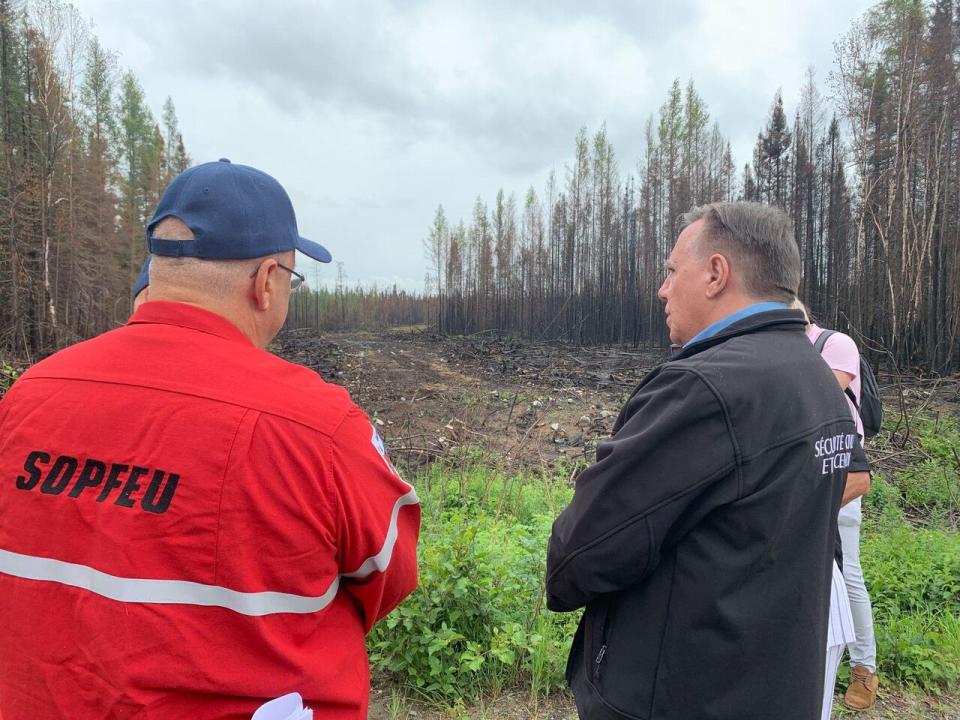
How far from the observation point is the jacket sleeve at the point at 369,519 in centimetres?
99

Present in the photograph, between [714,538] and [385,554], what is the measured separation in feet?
2.25

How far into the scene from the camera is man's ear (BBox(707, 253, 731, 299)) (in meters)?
1.36

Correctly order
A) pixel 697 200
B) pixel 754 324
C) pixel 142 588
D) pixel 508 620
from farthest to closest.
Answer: pixel 697 200 < pixel 508 620 < pixel 754 324 < pixel 142 588

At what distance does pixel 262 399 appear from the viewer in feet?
3.09

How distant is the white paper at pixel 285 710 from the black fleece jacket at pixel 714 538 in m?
0.60

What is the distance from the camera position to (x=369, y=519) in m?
1.01

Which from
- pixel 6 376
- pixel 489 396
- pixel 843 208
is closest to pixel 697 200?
pixel 843 208

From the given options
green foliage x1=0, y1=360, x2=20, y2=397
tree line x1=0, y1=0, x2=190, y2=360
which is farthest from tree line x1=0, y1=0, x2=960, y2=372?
green foliage x1=0, y1=360, x2=20, y2=397

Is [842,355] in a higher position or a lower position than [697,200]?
lower

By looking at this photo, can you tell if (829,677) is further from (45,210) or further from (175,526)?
(45,210)

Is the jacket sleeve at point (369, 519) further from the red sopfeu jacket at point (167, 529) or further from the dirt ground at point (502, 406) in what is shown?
the dirt ground at point (502, 406)

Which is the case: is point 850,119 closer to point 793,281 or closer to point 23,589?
point 793,281

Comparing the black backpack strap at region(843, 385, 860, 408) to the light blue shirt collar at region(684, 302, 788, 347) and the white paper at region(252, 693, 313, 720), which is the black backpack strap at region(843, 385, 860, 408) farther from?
the white paper at region(252, 693, 313, 720)

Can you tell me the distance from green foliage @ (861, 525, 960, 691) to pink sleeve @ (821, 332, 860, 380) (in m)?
1.73
